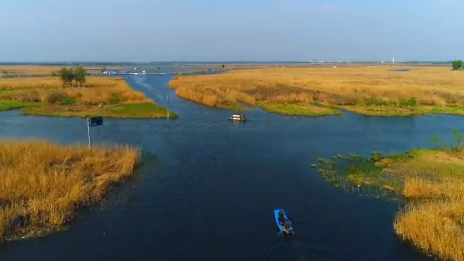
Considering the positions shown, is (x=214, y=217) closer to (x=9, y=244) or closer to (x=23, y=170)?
(x=9, y=244)

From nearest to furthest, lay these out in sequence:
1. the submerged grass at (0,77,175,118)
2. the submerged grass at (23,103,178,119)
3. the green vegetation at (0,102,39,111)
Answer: the submerged grass at (23,103,178,119) < the submerged grass at (0,77,175,118) < the green vegetation at (0,102,39,111)

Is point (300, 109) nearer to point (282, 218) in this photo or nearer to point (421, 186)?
point (421, 186)

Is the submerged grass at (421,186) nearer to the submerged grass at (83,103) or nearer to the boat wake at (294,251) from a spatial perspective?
the boat wake at (294,251)

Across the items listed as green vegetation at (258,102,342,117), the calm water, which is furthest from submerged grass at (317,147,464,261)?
green vegetation at (258,102,342,117)

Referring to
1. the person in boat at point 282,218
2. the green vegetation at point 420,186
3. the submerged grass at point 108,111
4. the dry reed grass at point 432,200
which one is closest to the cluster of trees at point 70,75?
the submerged grass at point 108,111

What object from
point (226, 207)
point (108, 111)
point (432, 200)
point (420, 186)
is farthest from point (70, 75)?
point (432, 200)

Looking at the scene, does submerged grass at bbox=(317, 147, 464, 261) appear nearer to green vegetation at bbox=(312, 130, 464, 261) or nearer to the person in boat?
green vegetation at bbox=(312, 130, 464, 261)

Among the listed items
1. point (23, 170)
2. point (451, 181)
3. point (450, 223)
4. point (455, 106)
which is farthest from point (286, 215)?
point (455, 106)
